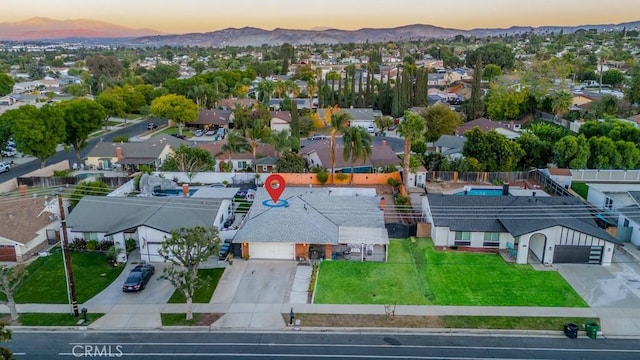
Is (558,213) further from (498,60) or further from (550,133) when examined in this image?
(498,60)

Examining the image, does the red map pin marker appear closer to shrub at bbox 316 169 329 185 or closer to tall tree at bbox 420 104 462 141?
shrub at bbox 316 169 329 185

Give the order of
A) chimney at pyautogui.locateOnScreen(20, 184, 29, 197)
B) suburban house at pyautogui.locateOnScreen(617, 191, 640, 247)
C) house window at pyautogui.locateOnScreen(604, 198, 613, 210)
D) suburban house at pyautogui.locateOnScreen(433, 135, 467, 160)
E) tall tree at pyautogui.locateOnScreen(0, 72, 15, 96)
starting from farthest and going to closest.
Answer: tall tree at pyautogui.locateOnScreen(0, 72, 15, 96) → suburban house at pyautogui.locateOnScreen(433, 135, 467, 160) → chimney at pyautogui.locateOnScreen(20, 184, 29, 197) → house window at pyautogui.locateOnScreen(604, 198, 613, 210) → suburban house at pyautogui.locateOnScreen(617, 191, 640, 247)

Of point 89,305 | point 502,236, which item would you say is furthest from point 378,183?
point 89,305

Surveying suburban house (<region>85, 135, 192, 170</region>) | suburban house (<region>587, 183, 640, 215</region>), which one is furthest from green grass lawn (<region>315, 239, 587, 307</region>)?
suburban house (<region>85, 135, 192, 170</region>)

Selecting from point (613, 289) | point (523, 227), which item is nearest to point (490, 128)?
point (523, 227)

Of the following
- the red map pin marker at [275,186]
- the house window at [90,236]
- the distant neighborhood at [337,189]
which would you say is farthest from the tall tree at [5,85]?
the house window at [90,236]

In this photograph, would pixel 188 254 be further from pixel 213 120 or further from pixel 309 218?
pixel 213 120
